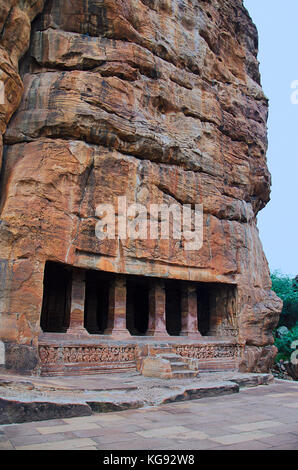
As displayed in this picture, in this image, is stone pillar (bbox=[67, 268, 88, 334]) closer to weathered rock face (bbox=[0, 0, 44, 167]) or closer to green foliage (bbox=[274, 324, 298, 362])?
weathered rock face (bbox=[0, 0, 44, 167])

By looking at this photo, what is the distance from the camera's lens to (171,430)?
5930 mm

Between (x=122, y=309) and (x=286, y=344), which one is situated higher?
(x=122, y=309)

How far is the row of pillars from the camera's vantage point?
495 inches

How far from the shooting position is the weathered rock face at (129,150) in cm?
1152

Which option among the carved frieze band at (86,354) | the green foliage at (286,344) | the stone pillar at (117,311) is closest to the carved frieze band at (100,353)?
the carved frieze band at (86,354)

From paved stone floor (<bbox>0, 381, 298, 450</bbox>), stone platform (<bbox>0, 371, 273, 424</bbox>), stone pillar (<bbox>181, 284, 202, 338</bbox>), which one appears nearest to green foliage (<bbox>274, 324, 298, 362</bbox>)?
stone pillar (<bbox>181, 284, 202, 338</bbox>)

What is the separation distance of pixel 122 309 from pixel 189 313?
3.30 meters

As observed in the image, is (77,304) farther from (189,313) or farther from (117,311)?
(189,313)

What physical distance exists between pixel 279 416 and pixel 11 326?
6858 millimetres

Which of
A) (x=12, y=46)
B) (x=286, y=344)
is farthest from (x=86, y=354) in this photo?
(x=286, y=344)

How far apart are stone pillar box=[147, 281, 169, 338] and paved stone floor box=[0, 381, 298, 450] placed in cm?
612

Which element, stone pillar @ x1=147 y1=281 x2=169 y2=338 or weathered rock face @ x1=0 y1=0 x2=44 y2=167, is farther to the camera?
stone pillar @ x1=147 y1=281 x2=169 y2=338
